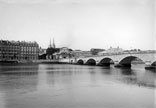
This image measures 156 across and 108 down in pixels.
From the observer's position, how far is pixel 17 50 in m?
63.1

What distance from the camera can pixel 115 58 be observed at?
106ft

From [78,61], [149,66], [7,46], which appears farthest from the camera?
[7,46]

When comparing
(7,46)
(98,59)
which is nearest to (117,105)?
(98,59)

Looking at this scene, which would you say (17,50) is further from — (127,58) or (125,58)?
(127,58)

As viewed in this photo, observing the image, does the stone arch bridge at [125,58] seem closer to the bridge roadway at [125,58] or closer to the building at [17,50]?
the bridge roadway at [125,58]

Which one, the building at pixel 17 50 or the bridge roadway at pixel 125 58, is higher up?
the building at pixel 17 50

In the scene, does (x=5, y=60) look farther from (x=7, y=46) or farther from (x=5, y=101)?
(x=5, y=101)

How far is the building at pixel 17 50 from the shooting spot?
56.6 m

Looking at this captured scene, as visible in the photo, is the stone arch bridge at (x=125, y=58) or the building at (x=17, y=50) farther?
the building at (x=17, y=50)

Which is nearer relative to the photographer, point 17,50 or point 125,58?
point 125,58

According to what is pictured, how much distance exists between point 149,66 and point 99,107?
19.1 m

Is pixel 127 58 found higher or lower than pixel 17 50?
lower

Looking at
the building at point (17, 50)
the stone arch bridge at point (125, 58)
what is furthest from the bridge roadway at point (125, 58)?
the building at point (17, 50)

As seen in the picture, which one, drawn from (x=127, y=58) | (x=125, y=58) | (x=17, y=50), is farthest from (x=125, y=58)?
(x=17, y=50)
